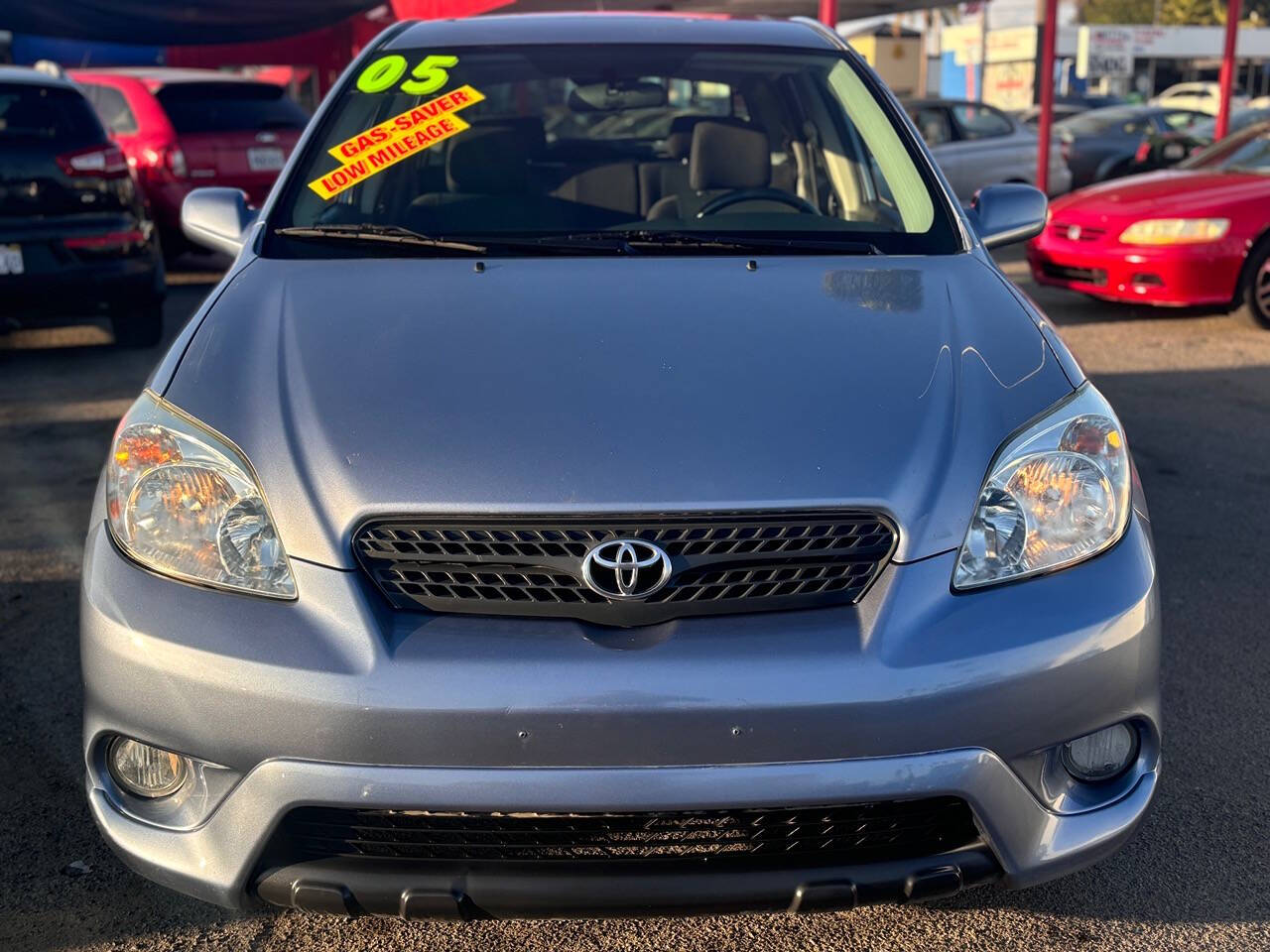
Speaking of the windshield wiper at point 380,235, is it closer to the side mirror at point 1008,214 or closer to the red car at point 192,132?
the side mirror at point 1008,214

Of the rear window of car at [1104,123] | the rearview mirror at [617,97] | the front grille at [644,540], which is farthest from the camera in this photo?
the rear window of car at [1104,123]

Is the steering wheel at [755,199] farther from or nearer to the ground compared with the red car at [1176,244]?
farther from the ground

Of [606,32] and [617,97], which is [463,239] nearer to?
[606,32]

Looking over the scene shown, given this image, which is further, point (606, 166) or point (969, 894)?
point (606, 166)

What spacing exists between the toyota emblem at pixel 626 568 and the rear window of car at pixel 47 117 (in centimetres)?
603

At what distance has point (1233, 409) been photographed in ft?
20.2

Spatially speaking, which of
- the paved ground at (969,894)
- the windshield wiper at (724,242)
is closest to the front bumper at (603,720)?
the paved ground at (969,894)

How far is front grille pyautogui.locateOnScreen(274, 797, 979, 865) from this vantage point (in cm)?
190

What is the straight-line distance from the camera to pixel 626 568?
6.41ft

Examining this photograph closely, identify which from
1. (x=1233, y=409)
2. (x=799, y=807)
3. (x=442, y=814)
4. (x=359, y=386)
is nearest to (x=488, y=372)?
(x=359, y=386)

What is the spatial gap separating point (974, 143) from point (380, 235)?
11132 millimetres

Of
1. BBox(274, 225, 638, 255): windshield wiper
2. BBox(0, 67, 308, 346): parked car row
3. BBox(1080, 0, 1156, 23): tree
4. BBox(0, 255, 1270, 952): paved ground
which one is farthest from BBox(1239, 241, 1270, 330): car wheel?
BBox(1080, 0, 1156, 23): tree

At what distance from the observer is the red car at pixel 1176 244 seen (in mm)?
7836

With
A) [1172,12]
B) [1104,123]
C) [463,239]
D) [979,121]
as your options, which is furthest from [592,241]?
[1172,12]
